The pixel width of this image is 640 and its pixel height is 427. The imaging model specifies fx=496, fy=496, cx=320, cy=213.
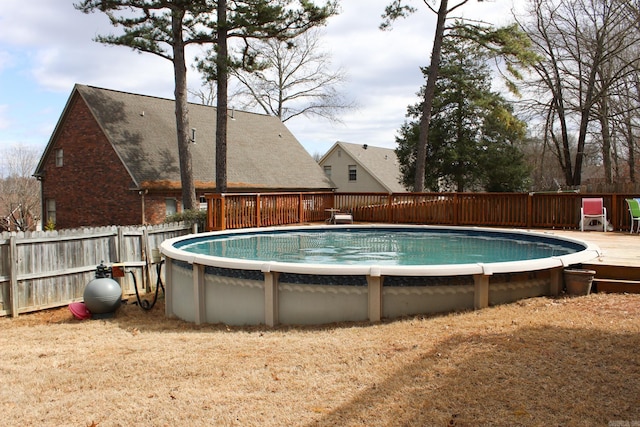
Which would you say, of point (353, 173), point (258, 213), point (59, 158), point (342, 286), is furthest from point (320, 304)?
point (353, 173)

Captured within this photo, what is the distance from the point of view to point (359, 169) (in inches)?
1396

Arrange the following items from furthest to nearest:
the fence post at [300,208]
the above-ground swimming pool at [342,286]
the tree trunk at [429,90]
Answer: the tree trunk at [429,90] < the fence post at [300,208] < the above-ground swimming pool at [342,286]

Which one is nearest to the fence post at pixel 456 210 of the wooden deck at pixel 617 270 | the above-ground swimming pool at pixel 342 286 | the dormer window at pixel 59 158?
the above-ground swimming pool at pixel 342 286

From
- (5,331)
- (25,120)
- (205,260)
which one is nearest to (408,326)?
(205,260)

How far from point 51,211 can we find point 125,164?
5815 millimetres

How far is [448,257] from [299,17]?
10715 millimetres

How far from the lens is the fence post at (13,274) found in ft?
28.2

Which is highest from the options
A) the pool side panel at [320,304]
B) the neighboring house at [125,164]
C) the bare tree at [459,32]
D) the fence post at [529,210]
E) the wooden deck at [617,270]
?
the bare tree at [459,32]

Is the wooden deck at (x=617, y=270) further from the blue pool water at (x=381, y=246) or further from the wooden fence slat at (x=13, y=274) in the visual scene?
the wooden fence slat at (x=13, y=274)

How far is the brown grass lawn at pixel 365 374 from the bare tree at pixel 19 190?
23.9 metres

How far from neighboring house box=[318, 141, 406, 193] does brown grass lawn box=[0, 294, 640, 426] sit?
29.2 m

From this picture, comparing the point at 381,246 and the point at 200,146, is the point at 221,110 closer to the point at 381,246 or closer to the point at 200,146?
the point at 200,146

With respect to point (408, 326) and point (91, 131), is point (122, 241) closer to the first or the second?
point (408, 326)

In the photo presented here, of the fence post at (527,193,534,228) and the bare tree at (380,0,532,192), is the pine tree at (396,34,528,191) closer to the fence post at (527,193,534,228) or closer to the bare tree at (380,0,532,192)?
the bare tree at (380,0,532,192)
